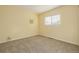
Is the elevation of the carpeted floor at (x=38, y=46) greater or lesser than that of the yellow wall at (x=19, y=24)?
lesser

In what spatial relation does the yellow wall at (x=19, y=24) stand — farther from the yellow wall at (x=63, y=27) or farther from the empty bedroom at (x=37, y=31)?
the yellow wall at (x=63, y=27)

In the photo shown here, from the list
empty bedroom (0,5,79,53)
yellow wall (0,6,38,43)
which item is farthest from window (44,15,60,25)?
yellow wall (0,6,38,43)

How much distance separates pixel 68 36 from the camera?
7.12 feet

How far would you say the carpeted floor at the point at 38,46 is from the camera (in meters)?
1.89

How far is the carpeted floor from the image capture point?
189 cm

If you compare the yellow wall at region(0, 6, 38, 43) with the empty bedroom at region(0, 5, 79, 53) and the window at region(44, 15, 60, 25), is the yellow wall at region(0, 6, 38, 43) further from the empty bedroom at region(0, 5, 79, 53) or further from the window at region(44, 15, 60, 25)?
the window at region(44, 15, 60, 25)

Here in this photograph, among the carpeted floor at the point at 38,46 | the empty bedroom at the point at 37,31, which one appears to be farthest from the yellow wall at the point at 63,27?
the carpeted floor at the point at 38,46

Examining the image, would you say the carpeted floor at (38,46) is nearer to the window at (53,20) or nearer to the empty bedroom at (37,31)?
the empty bedroom at (37,31)

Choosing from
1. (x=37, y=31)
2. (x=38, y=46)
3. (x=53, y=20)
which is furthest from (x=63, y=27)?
(x=38, y=46)

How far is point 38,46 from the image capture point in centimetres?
202

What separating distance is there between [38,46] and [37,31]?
0.35m

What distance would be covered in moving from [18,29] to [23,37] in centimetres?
21
